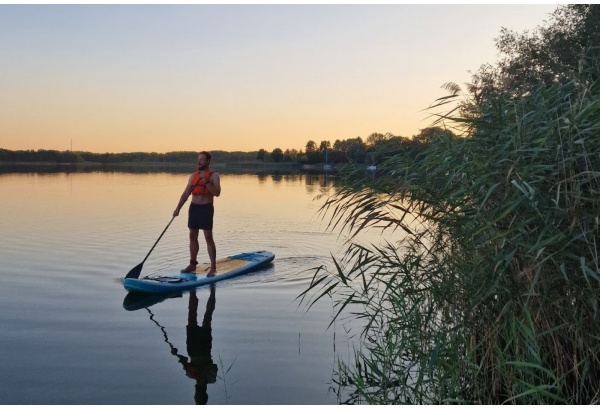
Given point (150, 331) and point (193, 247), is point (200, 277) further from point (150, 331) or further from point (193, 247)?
point (150, 331)

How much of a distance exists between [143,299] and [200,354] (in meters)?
2.65

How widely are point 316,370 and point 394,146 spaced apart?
2.31m

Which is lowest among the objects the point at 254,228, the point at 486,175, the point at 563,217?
the point at 254,228

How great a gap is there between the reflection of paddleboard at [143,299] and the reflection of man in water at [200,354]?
0.60 meters

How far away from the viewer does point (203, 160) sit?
28.9ft

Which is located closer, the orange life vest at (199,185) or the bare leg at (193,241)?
the orange life vest at (199,185)

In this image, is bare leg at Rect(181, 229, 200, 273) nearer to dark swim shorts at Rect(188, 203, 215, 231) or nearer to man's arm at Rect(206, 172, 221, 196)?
dark swim shorts at Rect(188, 203, 215, 231)

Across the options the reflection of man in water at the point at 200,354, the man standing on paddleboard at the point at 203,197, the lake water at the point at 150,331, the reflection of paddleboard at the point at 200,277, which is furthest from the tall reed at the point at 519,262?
the man standing on paddleboard at the point at 203,197

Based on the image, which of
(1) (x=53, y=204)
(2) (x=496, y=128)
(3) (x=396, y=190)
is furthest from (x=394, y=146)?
(1) (x=53, y=204)

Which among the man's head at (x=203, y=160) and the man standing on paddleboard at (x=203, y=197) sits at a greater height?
the man's head at (x=203, y=160)

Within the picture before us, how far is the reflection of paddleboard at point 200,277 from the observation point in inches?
329

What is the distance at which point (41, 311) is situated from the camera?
7.53 m

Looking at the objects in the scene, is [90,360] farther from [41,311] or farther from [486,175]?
[486,175]

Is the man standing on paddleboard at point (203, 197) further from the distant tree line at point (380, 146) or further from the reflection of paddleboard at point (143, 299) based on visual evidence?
the distant tree line at point (380, 146)
